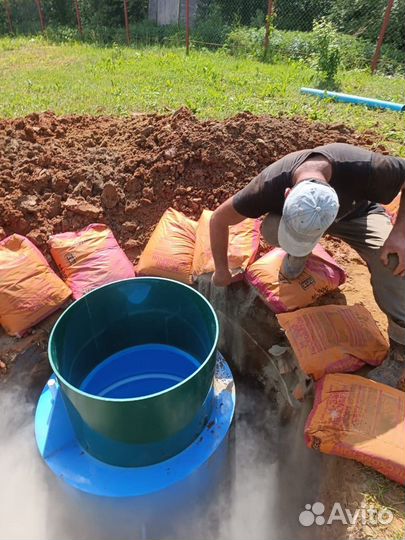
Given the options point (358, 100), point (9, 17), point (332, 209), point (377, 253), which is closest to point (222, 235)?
point (332, 209)

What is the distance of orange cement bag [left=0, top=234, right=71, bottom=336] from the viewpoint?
2377 millimetres

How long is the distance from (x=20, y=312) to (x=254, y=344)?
1.33 m

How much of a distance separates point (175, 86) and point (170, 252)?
3345 mm

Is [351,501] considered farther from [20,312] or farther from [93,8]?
[93,8]

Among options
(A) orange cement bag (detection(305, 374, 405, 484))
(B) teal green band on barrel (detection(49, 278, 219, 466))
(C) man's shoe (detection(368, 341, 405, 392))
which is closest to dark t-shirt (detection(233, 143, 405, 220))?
(B) teal green band on barrel (detection(49, 278, 219, 466))

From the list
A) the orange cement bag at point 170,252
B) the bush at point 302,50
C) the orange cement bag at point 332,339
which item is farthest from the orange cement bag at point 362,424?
the bush at point 302,50

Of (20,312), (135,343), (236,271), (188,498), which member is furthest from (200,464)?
(20,312)

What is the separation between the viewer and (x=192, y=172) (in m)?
3.14

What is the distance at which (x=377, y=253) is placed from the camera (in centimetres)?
225

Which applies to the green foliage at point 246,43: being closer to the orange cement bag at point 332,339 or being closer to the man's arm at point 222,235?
the man's arm at point 222,235

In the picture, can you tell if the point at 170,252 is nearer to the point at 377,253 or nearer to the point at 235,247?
the point at 235,247

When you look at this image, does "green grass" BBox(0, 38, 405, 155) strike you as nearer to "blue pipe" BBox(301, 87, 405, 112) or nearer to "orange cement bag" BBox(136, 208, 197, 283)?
"blue pipe" BBox(301, 87, 405, 112)

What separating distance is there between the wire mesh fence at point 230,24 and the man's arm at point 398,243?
563cm

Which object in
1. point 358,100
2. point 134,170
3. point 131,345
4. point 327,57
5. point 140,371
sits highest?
point 327,57
